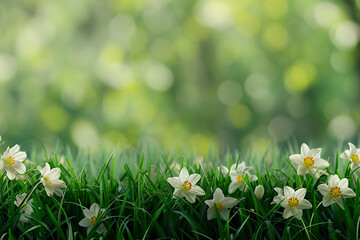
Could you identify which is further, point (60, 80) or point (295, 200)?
point (60, 80)

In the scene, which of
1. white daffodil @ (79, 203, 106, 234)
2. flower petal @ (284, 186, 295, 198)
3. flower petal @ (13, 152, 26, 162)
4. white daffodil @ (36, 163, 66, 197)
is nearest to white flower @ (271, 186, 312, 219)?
flower petal @ (284, 186, 295, 198)

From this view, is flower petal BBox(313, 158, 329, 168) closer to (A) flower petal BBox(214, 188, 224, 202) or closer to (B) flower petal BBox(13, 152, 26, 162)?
(A) flower petal BBox(214, 188, 224, 202)

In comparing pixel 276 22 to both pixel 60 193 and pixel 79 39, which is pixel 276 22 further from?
pixel 60 193

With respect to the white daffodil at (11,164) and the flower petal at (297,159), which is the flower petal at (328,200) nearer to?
the flower petal at (297,159)

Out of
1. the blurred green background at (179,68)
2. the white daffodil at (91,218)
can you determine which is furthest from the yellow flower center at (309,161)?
the blurred green background at (179,68)

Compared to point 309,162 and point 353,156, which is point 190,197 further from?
point 353,156

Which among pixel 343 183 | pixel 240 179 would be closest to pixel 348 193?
pixel 343 183

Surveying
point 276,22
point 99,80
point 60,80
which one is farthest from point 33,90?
point 276,22
